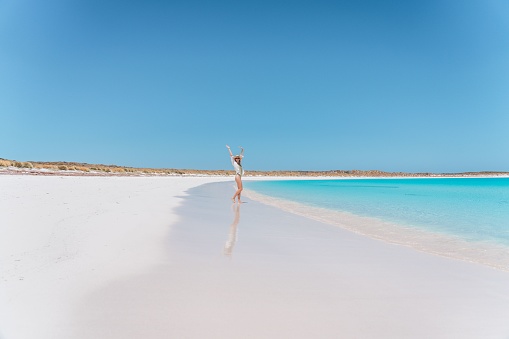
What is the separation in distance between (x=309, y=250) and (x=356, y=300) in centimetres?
186

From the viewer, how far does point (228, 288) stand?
2.78 metres

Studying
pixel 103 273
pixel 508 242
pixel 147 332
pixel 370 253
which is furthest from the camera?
pixel 508 242

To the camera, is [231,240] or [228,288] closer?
[228,288]

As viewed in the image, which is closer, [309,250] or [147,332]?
[147,332]

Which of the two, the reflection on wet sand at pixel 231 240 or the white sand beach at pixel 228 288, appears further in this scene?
the reflection on wet sand at pixel 231 240

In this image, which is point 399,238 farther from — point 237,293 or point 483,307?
point 237,293

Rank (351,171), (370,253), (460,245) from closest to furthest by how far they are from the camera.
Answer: (370,253)
(460,245)
(351,171)

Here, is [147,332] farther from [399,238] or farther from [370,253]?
[399,238]

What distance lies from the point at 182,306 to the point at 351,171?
383 ft

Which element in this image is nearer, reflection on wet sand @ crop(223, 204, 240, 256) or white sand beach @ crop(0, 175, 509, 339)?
white sand beach @ crop(0, 175, 509, 339)

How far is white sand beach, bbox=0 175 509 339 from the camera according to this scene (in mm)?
2094

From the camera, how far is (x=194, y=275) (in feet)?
10.2

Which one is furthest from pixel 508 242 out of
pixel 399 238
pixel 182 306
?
pixel 182 306

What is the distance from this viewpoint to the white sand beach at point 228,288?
2094 millimetres
